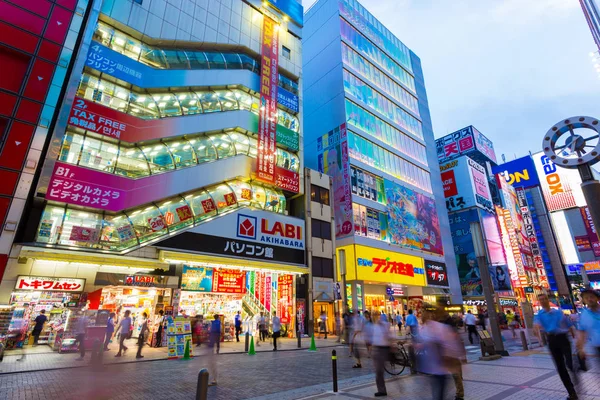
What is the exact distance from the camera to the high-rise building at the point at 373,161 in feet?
103

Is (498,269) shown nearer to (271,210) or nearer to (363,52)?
(363,52)

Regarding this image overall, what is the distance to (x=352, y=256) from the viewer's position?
96.6 feet

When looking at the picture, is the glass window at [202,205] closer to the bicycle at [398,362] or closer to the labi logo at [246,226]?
the labi logo at [246,226]

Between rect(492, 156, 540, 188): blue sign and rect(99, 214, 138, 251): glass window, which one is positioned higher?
rect(492, 156, 540, 188): blue sign

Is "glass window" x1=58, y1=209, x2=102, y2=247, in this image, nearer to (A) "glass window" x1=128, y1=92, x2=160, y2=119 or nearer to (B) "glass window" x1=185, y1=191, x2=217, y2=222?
(B) "glass window" x1=185, y1=191, x2=217, y2=222

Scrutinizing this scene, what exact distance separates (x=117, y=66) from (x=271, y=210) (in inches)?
538

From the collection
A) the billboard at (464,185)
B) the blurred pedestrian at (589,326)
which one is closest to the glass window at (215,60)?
the blurred pedestrian at (589,326)

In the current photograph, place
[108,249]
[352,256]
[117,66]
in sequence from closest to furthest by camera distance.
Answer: [108,249]
[117,66]
[352,256]

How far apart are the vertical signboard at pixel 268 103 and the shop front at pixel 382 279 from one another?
962 cm

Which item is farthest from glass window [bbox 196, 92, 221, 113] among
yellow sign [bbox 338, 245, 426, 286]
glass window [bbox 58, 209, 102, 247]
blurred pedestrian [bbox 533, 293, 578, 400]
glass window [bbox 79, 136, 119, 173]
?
blurred pedestrian [bbox 533, 293, 578, 400]

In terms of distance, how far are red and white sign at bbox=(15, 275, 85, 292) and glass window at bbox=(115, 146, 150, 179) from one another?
614cm

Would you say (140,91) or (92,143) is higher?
(140,91)

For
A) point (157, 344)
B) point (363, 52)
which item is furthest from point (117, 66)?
point (363, 52)

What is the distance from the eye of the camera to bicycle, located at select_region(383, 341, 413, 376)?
9219 mm
